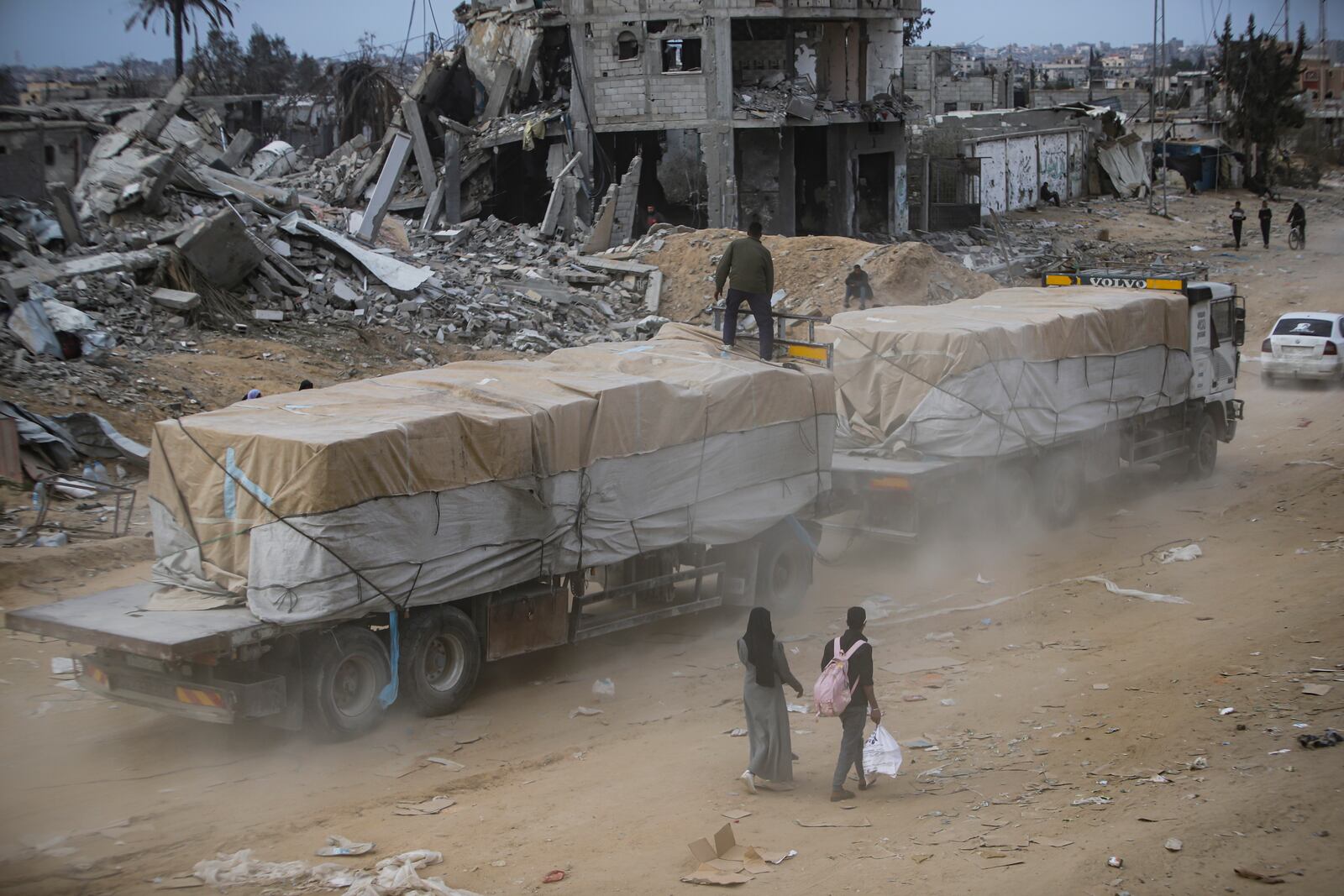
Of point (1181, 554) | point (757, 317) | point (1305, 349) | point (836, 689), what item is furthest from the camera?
point (1305, 349)

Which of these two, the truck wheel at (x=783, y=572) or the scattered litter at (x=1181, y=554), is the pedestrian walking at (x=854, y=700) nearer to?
the truck wheel at (x=783, y=572)

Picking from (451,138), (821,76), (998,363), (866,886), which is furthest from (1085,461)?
(821,76)

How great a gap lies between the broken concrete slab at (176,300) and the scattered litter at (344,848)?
15722 millimetres

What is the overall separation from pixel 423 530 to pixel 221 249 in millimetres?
14905

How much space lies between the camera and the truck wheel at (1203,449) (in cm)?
1850

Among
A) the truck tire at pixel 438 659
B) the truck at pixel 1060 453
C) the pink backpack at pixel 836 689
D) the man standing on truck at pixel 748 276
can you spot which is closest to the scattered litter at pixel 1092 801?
the pink backpack at pixel 836 689

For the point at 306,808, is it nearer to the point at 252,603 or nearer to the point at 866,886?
the point at 252,603

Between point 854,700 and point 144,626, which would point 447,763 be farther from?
point 854,700

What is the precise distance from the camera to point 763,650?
837 cm

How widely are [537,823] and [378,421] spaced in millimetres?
3134

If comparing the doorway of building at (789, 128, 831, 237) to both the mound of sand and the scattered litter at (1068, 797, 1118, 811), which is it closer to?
the mound of sand

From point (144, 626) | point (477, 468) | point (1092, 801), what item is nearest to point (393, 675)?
point (477, 468)

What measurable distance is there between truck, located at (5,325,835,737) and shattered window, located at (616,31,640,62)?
26.2 m

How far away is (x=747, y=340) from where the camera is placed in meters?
14.0
